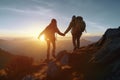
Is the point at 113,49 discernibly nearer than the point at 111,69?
No

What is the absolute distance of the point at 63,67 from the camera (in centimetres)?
2295

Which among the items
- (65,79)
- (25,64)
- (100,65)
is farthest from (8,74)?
(100,65)

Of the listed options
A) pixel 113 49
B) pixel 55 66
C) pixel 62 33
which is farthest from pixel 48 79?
pixel 62 33

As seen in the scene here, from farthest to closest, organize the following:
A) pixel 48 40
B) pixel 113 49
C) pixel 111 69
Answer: pixel 48 40
pixel 113 49
pixel 111 69

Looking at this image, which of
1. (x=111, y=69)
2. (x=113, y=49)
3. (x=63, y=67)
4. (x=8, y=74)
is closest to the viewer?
(x=111, y=69)

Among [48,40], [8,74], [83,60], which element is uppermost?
[48,40]

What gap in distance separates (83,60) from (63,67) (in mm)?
2343

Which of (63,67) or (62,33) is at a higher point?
(62,33)

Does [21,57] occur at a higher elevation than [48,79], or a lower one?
higher

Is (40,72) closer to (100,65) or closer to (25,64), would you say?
(25,64)

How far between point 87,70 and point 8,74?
8.96 meters

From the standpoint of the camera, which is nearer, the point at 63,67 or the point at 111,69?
the point at 111,69

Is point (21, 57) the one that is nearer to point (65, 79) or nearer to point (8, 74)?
point (8, 74)

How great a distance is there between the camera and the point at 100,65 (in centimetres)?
2080
